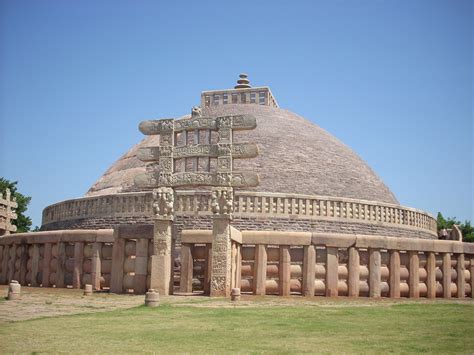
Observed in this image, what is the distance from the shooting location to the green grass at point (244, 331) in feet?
19.3

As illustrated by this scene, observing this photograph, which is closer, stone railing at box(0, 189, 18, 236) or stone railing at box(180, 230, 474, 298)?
stone railing at box(180, 230, 474, 298)

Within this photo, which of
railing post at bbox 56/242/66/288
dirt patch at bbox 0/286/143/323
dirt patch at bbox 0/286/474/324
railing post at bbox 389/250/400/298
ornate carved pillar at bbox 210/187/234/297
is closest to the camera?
dirt patch at bbox 0/286/143/323

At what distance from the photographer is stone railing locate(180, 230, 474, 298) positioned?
1326 cm

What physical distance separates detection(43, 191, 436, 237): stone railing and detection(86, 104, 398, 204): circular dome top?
2615 mm

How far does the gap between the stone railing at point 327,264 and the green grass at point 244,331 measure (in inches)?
148

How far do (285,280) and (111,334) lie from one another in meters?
7.14

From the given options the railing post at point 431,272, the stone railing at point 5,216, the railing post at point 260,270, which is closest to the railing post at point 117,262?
the railing post at point 260,270

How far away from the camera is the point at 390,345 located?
20.1 feet

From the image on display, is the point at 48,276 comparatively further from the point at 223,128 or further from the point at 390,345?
the point at 390,345

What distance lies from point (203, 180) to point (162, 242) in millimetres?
1736

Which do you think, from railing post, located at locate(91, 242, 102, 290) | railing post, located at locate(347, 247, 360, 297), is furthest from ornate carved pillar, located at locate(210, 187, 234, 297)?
railing post, located at locate(91, 242, 102, 290)

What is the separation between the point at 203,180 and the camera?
13.4 meters

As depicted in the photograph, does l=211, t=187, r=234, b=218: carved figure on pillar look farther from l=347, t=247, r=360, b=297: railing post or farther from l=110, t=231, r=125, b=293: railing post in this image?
l=347, t=247, r=360, b=297: railing post

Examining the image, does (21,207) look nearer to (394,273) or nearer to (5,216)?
(5,216)
